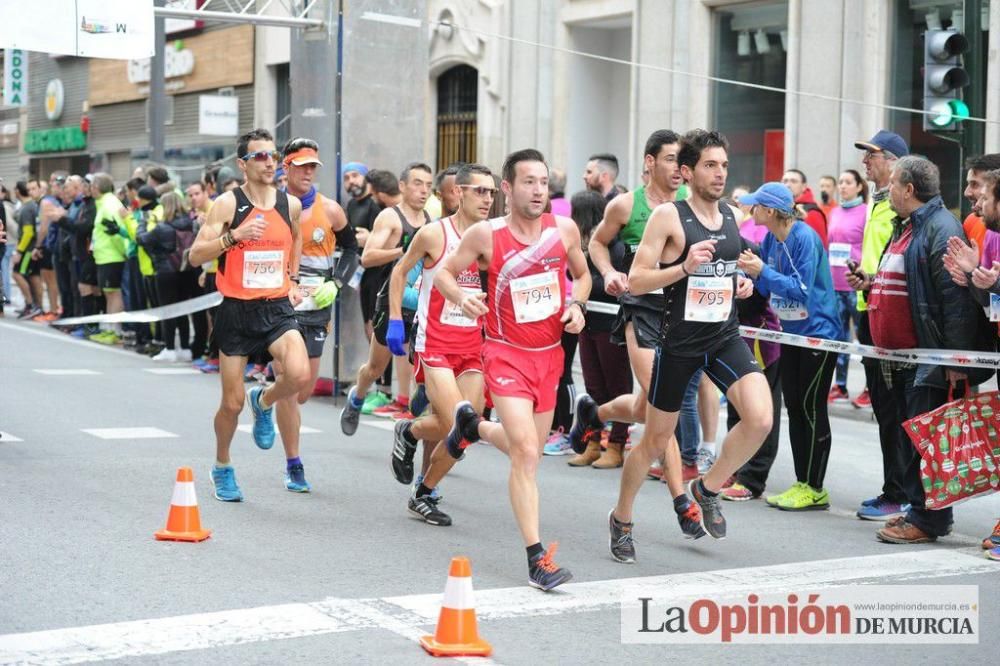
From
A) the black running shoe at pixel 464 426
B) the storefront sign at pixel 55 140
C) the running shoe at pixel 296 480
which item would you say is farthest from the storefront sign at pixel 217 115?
the black running shoe at pixel 464 426

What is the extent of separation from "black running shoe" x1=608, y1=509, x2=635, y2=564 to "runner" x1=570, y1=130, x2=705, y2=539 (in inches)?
17.3

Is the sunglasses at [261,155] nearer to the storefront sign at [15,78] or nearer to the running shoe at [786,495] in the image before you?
the running shoe at [786,495]

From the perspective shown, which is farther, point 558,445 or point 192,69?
point 192,69

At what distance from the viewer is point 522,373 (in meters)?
6.85

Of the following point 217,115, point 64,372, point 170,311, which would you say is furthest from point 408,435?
point 217,115

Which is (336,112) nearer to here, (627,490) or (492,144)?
(627,490)

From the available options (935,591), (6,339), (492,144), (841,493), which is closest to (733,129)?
(492,144)

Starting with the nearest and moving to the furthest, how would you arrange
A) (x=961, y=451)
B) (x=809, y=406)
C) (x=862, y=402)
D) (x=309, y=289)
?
1. (x=961, y=451)
2. (x=809, y=406)
3. (x=309, y=289)
4. (x=862, y=402)

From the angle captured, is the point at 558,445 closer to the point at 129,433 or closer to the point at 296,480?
the point at 296,480

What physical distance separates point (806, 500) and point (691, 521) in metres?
1.56

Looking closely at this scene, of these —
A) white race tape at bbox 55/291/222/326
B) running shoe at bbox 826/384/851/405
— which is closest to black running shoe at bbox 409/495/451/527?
running shoe at bbox 826/384/851/405

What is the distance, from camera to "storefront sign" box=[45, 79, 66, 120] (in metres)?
43.3

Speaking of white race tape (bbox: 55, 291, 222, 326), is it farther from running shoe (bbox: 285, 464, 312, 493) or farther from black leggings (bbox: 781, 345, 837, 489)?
black leggings (bbox: 781, 345, 837, 489)

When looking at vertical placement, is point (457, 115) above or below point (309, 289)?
above
